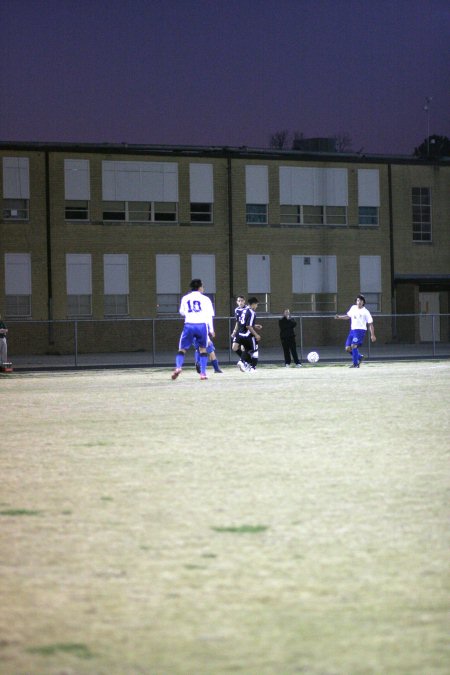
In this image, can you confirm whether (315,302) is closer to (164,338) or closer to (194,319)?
(164,338)

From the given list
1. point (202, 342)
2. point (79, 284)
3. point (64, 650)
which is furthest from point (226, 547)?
point (79, 284)

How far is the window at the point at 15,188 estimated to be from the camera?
167 feet

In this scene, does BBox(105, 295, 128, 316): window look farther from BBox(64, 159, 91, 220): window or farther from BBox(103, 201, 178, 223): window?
BBox(64, 159, 91, 220): window

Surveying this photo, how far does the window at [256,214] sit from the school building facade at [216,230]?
0.16 feet

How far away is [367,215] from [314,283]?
4.63m

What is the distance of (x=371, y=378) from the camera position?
25109 millimetres

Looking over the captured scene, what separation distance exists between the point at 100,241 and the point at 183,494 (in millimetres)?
45379

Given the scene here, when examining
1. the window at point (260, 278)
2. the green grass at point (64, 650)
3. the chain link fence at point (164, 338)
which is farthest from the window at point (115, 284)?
the green grass at point (64, 650)

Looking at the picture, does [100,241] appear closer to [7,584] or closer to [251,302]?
[251,302]

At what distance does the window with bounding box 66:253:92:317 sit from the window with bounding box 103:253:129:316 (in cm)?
78

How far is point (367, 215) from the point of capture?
57906mm

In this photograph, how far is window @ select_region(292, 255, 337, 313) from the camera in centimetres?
5650

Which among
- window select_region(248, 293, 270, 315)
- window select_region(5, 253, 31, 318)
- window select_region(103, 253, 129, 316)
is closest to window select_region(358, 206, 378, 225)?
window select_region(248, 293, 270, 315)

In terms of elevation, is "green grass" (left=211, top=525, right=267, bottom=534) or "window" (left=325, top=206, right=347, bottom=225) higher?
"window" (left=325, top=206, right=347, bottom=225)
